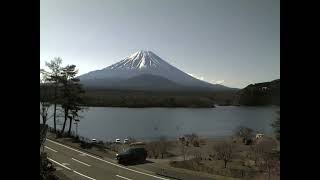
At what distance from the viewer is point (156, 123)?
29250mm

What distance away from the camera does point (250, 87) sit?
68.4 feet

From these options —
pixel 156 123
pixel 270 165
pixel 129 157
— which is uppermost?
pixel 129 157

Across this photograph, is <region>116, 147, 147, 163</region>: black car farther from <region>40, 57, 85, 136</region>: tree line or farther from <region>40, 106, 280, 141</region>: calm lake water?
<region>40, 106, 280, 141</region>: calm lake water

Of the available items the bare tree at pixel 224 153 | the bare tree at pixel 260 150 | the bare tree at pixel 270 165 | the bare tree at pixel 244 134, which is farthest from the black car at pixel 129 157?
the bare tree at pixel 244 134

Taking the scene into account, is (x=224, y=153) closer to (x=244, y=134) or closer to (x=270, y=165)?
(x=270, y=165)

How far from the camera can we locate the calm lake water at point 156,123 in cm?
2273

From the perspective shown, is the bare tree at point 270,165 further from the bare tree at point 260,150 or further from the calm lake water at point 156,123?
the calm lake water at point 156,123

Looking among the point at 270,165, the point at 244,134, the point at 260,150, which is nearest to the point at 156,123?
the point at 244,134

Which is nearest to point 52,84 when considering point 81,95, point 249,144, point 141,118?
point 81,95
